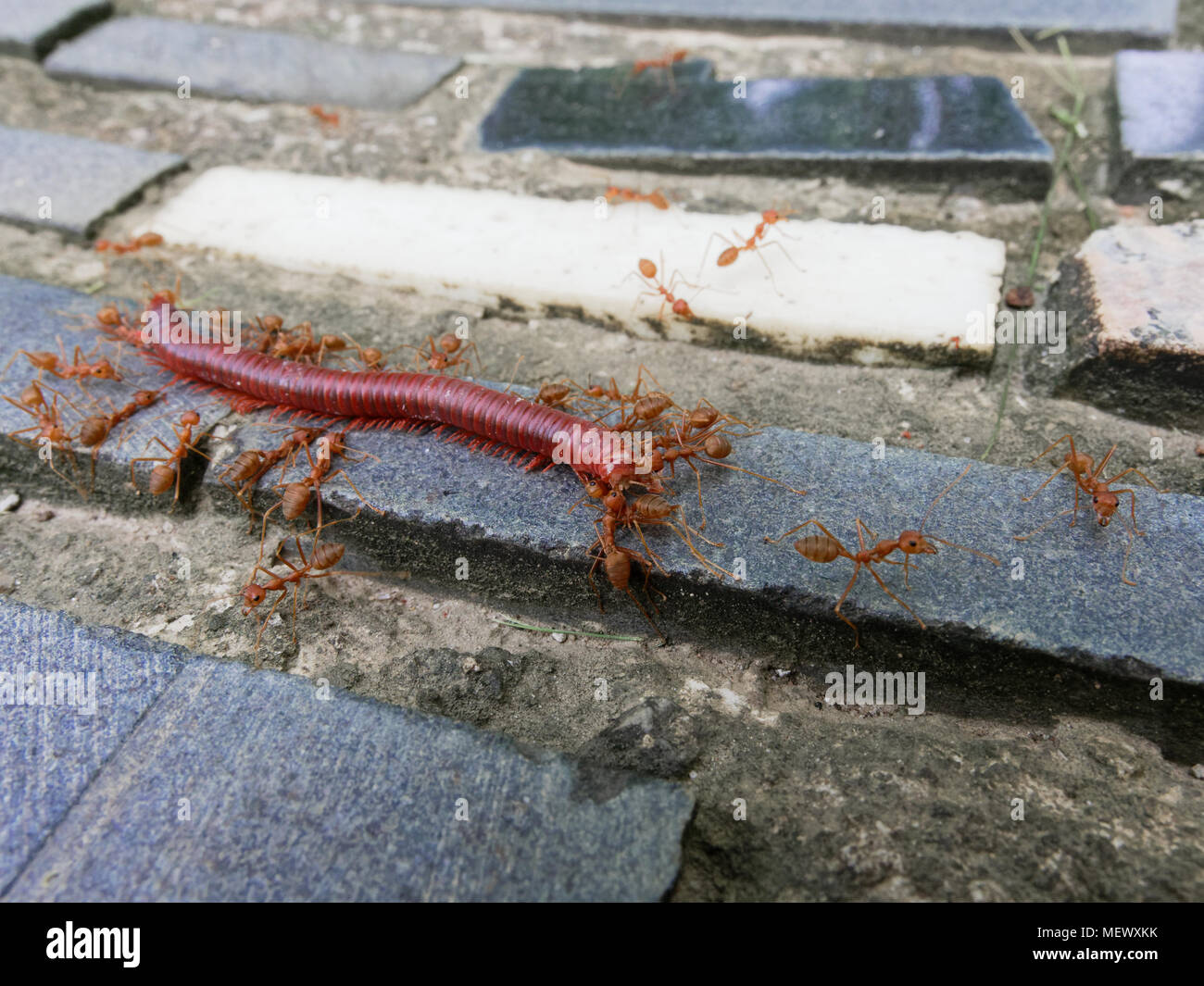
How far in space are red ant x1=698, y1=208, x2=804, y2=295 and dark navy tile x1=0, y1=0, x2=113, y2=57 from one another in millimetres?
4688

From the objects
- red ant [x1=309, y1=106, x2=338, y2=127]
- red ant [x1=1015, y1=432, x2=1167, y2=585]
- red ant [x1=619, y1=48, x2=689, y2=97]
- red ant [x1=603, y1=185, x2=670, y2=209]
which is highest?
red ant [x1=619, y1=48, x2=689, y2=97]

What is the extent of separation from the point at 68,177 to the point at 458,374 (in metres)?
2.78

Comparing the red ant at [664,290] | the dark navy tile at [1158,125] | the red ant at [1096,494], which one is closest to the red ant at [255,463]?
the red ant at [664,290]

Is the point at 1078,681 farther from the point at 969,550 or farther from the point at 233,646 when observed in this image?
the point at 233,646

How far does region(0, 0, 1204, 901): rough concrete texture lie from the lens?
2.32 meters

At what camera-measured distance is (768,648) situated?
9.27 feet

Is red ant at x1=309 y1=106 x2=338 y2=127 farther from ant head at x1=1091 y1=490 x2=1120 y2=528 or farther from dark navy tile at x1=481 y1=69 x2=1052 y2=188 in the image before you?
ant head at x1=1091 y1=490 x2=1120 y2=528

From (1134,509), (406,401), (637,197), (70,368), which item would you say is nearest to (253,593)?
(406,401)

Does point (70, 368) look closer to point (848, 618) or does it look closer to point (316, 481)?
point (316, 481)

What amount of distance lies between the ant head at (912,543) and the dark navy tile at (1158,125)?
2633mm

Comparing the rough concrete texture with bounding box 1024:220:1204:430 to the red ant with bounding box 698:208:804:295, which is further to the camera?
the red ant with bounding box 698:208:804:295

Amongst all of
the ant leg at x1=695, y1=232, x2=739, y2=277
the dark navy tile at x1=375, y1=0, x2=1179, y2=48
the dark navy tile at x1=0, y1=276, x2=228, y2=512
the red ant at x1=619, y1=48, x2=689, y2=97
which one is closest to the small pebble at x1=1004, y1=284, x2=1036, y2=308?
the ant leg at x1=695, y1=232, x2=739, y2=277
